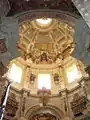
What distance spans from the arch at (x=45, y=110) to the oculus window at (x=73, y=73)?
2.85 m

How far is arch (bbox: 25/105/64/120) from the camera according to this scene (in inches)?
650

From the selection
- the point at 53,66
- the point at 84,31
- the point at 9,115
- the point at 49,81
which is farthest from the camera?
the point at 53,66

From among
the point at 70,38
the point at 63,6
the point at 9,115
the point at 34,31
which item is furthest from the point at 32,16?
the point at 34,31

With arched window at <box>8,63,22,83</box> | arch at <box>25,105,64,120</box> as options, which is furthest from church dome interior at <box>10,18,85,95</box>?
arch at <box>25,105,64,120</box>

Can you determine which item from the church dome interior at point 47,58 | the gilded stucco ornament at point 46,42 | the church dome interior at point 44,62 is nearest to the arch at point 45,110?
the church dome interior at point 44,62

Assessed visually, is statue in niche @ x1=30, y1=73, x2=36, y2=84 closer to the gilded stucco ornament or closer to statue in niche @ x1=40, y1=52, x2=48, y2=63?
the gilded stucco ornament

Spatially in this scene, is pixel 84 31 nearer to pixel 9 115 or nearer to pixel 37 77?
pixel 9 115

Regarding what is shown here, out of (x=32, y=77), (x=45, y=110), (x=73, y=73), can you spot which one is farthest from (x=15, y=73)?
(x=73, y=73)

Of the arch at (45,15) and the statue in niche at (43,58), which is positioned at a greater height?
the statue in niche at (43,58)

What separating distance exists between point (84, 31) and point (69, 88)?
8.30 metres

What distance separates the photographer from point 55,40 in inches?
912

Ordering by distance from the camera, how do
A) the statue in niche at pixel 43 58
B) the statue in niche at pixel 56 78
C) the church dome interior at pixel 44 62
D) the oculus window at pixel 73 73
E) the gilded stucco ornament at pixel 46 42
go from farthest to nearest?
the statue in niche at pixel 43 58 → the gilded stucco ornament at pixel 46 42 → the statue in niche at pixel 56 78 → the oculus window at pixel 73 73 → the church dome interior at pixel 44 62

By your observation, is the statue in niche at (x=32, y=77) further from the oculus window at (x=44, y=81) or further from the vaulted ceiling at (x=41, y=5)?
the vaulted ceiling at (x=41, y=5)

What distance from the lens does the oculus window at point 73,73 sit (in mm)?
18409
